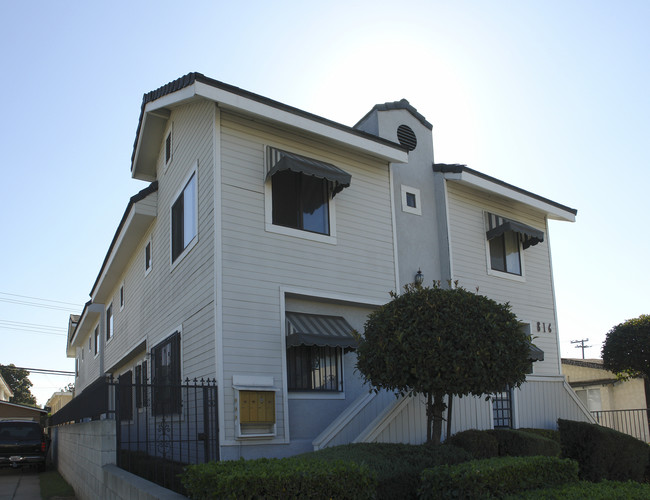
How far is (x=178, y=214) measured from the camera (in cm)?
1363

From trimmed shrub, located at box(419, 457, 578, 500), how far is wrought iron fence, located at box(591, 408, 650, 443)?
10.4m

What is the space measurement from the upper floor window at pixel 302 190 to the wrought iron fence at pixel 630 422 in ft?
32.2

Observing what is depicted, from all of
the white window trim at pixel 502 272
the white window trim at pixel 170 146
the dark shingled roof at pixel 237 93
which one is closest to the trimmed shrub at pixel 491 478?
the dark shingled roof at pixel 237 93

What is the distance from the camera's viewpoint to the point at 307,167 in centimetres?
1134

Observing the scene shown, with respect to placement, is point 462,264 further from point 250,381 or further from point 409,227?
point 250,381

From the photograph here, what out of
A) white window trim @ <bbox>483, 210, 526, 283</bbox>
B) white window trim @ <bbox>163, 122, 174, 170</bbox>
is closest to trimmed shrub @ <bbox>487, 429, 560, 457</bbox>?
white window trim @ <bbox>483, 210, 526, 283</bbox>

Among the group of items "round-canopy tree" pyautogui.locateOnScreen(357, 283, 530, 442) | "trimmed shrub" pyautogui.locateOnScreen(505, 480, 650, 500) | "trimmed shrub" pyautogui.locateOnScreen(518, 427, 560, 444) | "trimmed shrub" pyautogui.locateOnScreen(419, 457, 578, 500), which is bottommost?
"trimmed shrub" pyautogui.locateOnScreen(518, 427, 560, 444)

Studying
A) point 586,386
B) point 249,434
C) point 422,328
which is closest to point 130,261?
point 249,434

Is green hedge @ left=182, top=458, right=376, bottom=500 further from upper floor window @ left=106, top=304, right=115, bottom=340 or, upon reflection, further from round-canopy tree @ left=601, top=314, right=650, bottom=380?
upper floor window @ left=106, top=304, right=115, bottom=340

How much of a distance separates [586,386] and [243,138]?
23.6 metres

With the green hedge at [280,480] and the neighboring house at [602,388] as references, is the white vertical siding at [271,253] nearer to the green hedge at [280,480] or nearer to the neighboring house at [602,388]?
the green hedge at [280,480]

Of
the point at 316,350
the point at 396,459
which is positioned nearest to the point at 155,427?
the point at 396,459

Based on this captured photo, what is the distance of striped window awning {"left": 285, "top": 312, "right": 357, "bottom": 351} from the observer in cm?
1087

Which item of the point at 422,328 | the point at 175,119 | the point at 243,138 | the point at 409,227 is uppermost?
the point at 175,119
